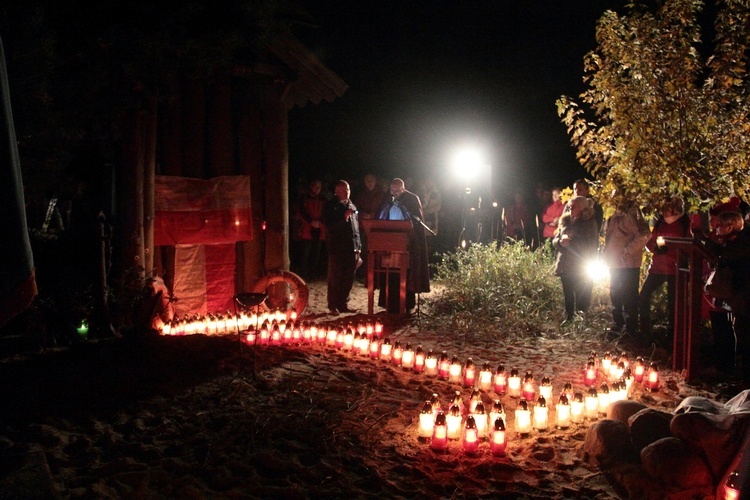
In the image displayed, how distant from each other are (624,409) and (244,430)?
304 cm

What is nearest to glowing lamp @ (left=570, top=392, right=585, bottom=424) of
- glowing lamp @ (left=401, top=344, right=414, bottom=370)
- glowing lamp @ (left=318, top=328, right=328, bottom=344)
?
glowing lamp @ (left=401, top=344, right=414, bottom=370)

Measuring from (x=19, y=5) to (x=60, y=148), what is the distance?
128 cm

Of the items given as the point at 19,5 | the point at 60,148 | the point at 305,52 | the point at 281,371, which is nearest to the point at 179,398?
the point at 281,371

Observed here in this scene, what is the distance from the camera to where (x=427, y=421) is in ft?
15.1

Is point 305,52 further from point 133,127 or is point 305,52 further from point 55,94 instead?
point 55,94

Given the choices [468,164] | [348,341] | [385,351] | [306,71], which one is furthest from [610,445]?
[468,164]

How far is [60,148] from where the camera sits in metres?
5.61

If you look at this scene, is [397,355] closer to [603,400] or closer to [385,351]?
[385,351]

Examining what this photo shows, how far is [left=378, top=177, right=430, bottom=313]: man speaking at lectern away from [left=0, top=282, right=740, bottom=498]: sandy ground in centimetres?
286

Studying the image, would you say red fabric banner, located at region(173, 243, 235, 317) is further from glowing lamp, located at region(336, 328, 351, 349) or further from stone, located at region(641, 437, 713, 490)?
stone, located at region(641, 437, 713, 490)

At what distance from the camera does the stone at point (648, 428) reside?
162 inches

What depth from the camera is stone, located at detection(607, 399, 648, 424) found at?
15.3 ft

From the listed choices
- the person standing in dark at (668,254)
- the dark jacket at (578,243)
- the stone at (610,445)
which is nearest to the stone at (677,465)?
the stone at (610,445)

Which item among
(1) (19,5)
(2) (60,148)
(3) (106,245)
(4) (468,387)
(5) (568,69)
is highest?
(5) (568,69)
